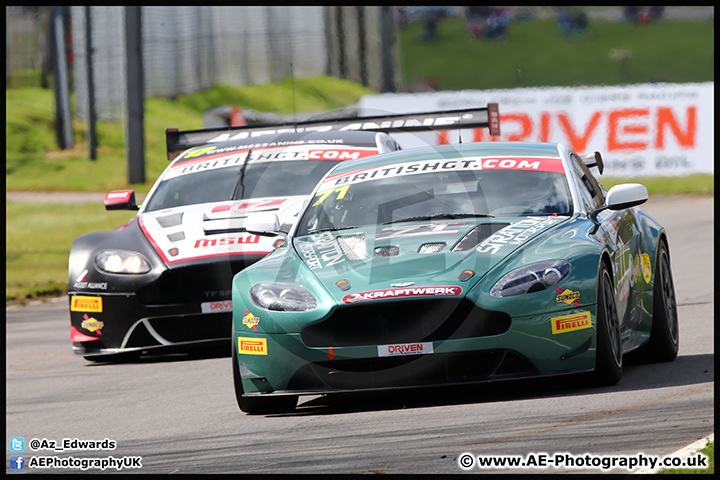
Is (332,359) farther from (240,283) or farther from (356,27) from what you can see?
(356,27)

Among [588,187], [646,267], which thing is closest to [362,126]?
[588,187]

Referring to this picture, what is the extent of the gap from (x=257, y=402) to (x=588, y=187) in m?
2.63

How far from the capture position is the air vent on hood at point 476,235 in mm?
5980

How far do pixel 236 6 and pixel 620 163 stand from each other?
25.9 m

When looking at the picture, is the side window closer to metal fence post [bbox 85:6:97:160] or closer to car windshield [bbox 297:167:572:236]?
car windshield [bbox 297:167:572:236]

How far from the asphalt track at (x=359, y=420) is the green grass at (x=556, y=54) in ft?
175

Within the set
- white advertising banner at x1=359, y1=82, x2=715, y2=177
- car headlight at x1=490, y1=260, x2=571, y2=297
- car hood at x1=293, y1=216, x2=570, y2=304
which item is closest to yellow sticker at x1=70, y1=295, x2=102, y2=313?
car hood at x1=293, y1=216, x2=570, y2=304

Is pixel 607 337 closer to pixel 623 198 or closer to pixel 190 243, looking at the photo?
pixel 623 198

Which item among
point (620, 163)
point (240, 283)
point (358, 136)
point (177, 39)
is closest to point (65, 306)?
point (358, 136)

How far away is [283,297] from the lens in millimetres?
5863

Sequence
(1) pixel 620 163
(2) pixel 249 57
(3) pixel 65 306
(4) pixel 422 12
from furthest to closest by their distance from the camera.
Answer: (4) pixel 422 12 < (2) pixel 249 57 < (1) pixel 620 163 < (3) pixel 65 306

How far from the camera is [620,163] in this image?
87.1ft

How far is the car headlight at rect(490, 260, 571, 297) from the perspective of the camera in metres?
5.62

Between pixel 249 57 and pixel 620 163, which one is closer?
pixel 620 163
